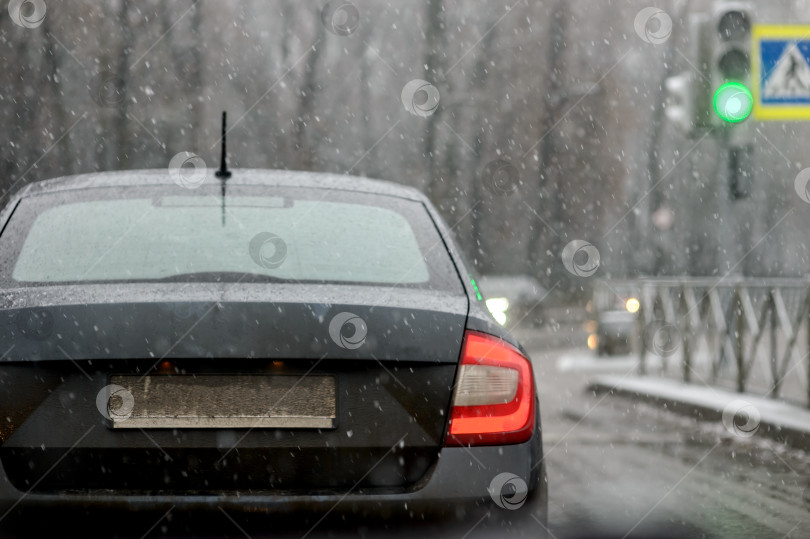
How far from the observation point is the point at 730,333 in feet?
41.0

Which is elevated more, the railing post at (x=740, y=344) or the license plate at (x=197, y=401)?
the license plate at (x=197, y=401)

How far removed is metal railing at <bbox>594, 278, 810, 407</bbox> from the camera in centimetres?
1061

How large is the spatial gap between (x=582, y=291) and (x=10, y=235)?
37.9 meters

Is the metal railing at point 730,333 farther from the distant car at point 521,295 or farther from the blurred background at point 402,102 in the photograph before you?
the distant car at point 521,295

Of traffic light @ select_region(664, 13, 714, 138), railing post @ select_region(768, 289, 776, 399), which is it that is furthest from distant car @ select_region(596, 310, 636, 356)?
traffic light @ select_region(664, 13, 714, 138)

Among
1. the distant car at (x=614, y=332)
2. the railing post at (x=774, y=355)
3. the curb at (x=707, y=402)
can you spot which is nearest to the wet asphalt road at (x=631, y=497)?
the curb at (x=707, y=402)

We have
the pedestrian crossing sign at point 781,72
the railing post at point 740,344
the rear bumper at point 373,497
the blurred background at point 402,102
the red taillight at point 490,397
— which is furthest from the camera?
the blurred background at point 402,102

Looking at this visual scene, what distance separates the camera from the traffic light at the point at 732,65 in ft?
32.1

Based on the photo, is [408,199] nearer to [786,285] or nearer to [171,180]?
[171,180]

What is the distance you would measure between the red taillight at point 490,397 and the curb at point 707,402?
19.9 ft

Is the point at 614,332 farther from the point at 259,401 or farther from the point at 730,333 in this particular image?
the point at 259,401

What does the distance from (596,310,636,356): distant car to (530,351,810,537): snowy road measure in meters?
8.04

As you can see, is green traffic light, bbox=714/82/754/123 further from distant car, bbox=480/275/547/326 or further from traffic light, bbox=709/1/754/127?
distant car, bbox=480/275/547/326

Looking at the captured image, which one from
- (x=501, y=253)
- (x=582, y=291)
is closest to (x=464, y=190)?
(x=582, y=291)
